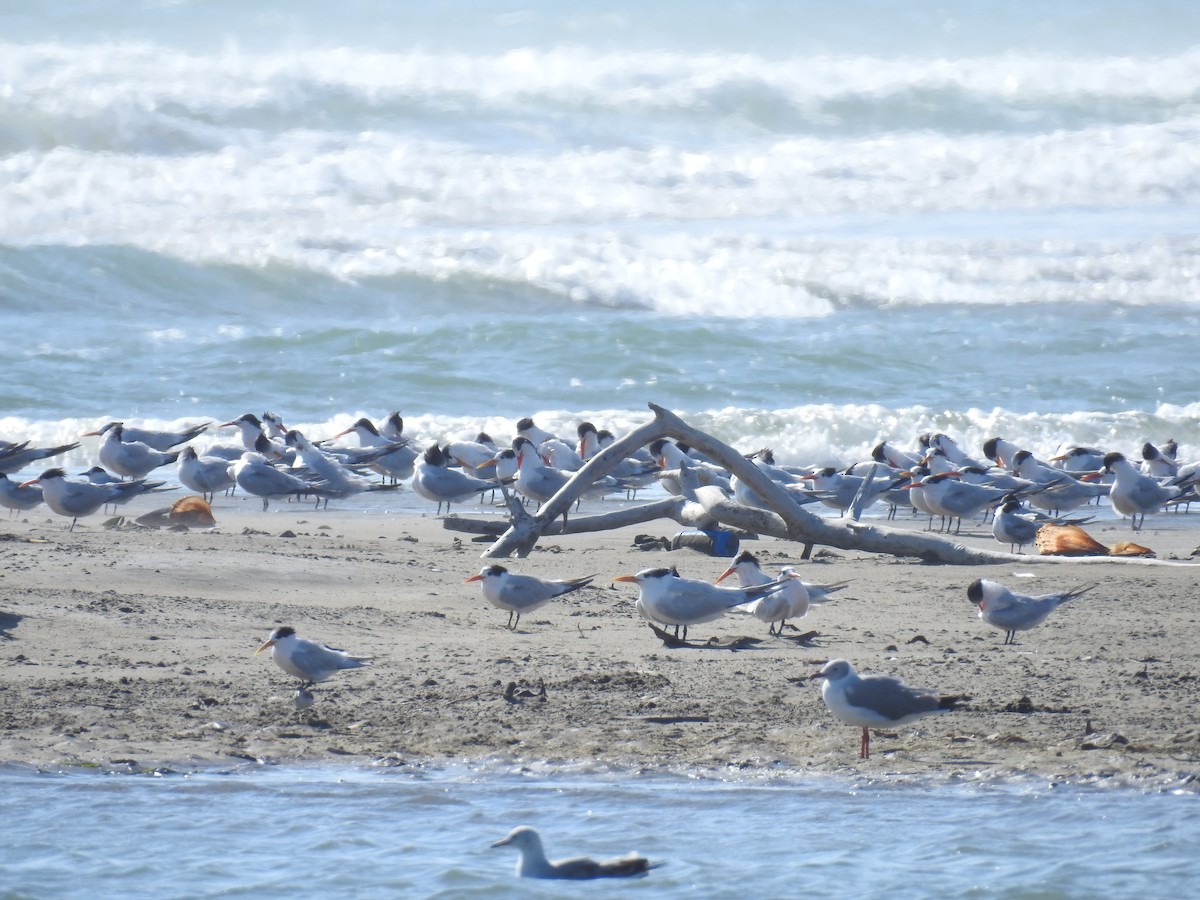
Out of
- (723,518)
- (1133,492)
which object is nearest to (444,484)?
(723,518)

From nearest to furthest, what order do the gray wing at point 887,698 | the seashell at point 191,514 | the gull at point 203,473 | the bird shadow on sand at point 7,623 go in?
the gray wing at point 887,698 → the bird shadow on sand at point 7,623 → the seashell at point 191,514 → the gull at point 203,473

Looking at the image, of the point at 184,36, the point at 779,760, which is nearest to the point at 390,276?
the point at 184,36

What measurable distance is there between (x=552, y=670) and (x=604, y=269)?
58.9 ft

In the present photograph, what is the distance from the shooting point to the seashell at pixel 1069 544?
9.67 m

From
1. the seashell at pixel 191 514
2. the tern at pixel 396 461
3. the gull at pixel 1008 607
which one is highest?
the tern at pixel 396 461

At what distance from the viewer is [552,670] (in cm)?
615

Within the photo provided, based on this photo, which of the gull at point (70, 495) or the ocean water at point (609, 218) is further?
the ocean water at point (609, 218)

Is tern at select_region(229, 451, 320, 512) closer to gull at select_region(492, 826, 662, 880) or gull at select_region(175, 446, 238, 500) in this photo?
gull at select_region(175, 446, 238, 500)

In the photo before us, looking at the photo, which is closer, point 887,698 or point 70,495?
point 887,698

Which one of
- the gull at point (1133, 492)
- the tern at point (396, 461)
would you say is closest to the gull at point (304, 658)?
the gull at point (1133, 492)

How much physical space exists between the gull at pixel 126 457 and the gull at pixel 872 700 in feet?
28.0

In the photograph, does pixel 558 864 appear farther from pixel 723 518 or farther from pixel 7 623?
pixel 723 518

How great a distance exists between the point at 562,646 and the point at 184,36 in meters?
31.2

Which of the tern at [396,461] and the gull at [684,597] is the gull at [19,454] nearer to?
the tern at [396,461]
